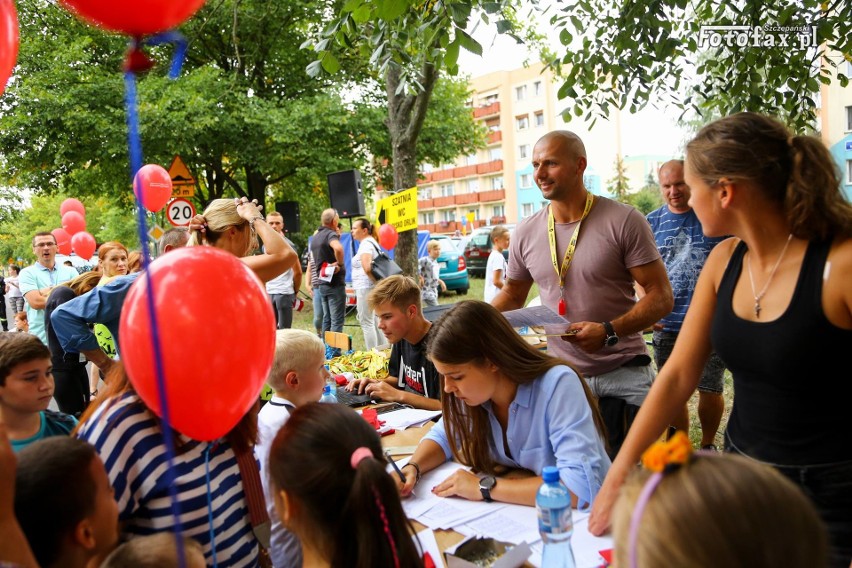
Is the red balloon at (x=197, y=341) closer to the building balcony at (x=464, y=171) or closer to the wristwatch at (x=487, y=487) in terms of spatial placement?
the wristwatch at (x=487, y=487)

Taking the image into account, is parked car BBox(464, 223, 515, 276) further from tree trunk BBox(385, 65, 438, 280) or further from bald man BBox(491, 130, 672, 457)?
bald man BBox(491, 130, 672, 457)

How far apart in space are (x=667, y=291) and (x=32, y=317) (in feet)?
18.2

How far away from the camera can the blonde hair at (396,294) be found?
3.41 metres

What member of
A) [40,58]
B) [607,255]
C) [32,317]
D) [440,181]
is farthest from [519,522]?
[440,181]

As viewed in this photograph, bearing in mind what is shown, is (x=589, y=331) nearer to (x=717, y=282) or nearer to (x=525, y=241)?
(x=525, y=241)

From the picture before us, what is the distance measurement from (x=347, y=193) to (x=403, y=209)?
3502mm

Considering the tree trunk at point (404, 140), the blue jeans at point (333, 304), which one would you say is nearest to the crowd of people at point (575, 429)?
the tree trunk at point (404, 140)

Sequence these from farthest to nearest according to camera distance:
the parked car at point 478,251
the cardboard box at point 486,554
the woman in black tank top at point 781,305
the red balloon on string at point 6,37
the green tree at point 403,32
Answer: the parked car at point 478,251 < the green tree at point 403,32 < the cardboard box at point 486,554 < the woman in black tank top at point 781,305 < the red balloon on string at point 6,37

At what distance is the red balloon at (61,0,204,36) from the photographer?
1.12 metres

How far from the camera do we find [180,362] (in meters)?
1.30

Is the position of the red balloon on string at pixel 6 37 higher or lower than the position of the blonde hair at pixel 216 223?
higher

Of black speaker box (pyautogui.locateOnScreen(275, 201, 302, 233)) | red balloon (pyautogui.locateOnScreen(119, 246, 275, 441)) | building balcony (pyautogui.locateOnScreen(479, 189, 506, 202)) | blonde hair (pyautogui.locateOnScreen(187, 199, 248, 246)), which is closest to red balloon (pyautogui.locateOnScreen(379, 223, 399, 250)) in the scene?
black speaker box (pyautogui.locateOnScreen(275, 201, 302, 233))

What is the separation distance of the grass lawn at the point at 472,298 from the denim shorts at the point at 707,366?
30 centimetres

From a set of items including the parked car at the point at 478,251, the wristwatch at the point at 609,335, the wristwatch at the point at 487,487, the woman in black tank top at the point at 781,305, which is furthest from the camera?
the parked car at the point at 478,251
